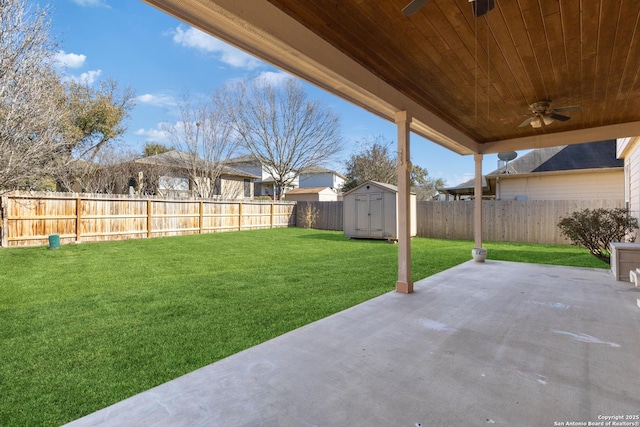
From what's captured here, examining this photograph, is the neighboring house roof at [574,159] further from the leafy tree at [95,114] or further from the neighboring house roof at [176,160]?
the leafy tree at [95,114]

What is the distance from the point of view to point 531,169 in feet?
39.7

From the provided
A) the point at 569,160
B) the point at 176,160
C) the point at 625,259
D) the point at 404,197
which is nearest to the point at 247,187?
the point at 176,160

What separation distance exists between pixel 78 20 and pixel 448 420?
11.7 meters

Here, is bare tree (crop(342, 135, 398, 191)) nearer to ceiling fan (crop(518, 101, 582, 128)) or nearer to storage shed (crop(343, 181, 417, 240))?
storage shed (crop(343, 181, 417, 240))

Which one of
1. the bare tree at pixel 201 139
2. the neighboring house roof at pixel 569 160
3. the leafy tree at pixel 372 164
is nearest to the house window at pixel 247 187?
the bare tree at pixel 201 139

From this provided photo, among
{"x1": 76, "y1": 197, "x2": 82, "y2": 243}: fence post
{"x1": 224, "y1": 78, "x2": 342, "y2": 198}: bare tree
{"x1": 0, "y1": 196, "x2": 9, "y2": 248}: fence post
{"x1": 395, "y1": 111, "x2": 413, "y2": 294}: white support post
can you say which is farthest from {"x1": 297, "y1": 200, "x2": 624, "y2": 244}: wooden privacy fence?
{"x1": 0, "y1": 196, "x2": 9, "y2": 248}: fence post

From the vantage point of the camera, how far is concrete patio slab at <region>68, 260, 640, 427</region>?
62.9 inches

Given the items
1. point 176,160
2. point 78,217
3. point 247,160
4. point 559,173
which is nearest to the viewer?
point 78,217

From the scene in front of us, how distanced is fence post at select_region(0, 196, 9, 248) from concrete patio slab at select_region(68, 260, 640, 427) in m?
8.68

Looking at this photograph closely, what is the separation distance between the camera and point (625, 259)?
4.56m

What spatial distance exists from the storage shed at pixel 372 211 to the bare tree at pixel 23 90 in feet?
28.5

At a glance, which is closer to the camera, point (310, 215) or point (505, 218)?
point (505, 218)

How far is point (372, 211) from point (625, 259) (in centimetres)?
693

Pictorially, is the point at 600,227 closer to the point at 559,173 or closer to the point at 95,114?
the point at 559,173
